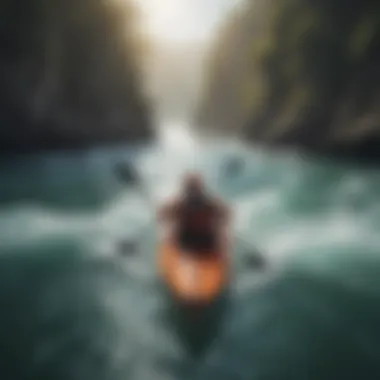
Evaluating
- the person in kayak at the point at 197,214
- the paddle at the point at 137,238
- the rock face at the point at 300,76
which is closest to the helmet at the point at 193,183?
the person in kayak at the point at 197,214

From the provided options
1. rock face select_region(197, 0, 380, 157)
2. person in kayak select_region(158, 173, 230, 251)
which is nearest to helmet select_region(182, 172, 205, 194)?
person in kayak select_region(158, 173, 230, 251)

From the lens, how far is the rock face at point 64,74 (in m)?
5.49

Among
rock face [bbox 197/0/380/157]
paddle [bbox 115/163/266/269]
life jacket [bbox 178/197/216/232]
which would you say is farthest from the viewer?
rock face [bbox 197/0/380/157]

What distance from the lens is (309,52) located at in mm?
5129

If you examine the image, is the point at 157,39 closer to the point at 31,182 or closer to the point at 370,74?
the point at 31,182

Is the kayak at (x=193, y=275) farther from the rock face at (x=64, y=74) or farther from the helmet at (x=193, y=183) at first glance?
the rock face at (x=64, y=74)

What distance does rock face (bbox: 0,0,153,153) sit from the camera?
18.0ft

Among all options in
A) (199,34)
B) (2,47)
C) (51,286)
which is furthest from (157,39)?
(2,47)

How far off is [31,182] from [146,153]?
0.86m

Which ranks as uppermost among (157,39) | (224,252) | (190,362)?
(157,39)

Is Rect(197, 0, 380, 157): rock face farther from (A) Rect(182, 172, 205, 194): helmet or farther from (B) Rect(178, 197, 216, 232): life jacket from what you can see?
(B) Rect(178, 197, 216, 232): life jacket

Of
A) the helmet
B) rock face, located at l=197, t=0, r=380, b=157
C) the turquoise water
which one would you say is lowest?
the turquoise water

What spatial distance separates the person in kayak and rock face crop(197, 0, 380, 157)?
45 centimetres

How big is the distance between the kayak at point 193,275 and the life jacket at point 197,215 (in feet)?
0.88
